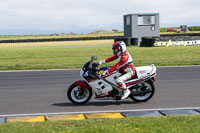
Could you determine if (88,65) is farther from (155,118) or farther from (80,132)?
(80,132)

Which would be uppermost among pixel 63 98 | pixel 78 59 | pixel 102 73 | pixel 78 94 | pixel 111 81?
pixel 102 73

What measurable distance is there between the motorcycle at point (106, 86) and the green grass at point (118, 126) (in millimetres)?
2083

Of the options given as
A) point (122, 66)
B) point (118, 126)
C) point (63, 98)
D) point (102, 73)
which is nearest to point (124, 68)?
point (122, 66)

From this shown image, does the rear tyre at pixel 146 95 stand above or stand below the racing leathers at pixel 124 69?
below

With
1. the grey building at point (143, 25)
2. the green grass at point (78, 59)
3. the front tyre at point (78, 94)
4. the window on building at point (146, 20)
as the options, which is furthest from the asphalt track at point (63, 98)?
the window on building at point (146, 20)

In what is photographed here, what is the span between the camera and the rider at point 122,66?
30.5 feet

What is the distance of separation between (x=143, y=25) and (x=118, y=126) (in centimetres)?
3607

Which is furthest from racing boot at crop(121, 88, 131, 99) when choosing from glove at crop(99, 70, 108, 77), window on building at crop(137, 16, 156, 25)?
window on building at crop(137, 16, 156, 25)

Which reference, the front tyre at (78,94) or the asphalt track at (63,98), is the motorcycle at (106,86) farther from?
the asphalt track at (63,98)

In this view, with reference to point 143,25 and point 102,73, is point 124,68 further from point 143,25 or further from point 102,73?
point 143,25

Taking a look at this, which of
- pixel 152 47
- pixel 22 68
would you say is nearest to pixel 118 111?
pixel 22 68

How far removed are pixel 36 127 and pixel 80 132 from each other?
1.02m

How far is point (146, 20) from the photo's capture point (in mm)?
42031

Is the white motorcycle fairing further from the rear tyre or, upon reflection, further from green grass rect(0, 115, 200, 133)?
green grass rect(0, 115, 200, 133)
